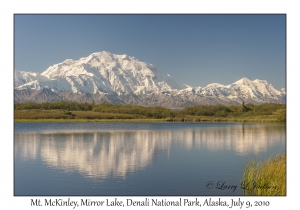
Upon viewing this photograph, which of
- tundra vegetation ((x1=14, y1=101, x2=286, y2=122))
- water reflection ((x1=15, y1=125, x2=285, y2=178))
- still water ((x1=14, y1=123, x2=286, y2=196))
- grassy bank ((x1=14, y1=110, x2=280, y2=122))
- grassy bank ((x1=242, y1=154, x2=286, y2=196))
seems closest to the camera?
grassy bank ((x1=242, y1=154, x2=286, y2=196))

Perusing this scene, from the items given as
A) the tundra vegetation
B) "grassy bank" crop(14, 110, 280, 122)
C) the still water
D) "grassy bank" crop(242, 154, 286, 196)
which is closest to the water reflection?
the still water

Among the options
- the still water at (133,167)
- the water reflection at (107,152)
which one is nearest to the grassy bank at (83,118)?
the water reflection at (107,152)

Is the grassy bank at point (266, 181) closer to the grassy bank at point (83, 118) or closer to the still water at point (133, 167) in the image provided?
the still water at point (133, 167)

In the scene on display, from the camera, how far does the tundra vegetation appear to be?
73925 mm

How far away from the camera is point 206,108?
3935 inches

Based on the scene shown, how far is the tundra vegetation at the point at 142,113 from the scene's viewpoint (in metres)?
73.9

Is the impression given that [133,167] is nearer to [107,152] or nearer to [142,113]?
[107,152]

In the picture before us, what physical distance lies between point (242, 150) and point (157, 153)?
20.5 feet

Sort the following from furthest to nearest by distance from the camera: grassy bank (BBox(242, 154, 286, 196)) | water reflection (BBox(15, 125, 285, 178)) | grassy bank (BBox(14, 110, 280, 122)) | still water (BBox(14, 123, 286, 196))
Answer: grassy bank (BBox(14, 110, 280, 122)) < water reflection (BBox(15, 125, 285, 178)) < still water (BBox(14, 123, 286, 196)) < grassy bank (BBox(242, 154, 286, 196))

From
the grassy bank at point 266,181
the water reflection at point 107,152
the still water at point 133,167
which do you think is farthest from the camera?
the water reflection at point 107,152

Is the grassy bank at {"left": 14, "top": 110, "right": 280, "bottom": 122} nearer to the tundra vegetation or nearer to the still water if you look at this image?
the tundra vegetation

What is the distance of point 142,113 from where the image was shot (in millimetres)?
92562

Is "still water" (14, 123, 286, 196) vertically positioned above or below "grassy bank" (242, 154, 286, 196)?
below
